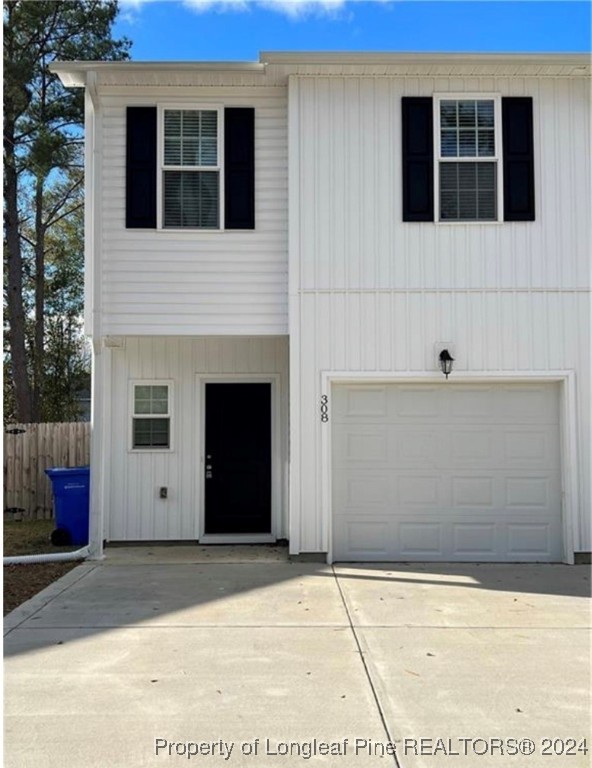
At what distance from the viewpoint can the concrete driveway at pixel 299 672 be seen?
3.31 metres

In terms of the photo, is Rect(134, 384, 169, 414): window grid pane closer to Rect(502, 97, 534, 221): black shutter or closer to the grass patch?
the grass patch

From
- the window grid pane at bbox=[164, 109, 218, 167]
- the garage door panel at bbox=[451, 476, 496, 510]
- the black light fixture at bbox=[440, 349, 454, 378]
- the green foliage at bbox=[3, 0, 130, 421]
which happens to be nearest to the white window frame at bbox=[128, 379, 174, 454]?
the window grid pane at bbox=[164, 109, 218, 167]

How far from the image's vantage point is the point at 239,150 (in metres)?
8.10

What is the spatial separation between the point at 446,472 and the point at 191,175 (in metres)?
4.64

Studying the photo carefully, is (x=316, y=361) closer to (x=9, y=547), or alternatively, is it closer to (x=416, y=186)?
(x=416, y=186)

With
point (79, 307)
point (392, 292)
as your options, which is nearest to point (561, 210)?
point (392, 292)

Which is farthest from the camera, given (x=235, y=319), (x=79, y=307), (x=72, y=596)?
(x=79, y=307)

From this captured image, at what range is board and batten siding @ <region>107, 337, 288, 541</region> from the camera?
8.61 metres

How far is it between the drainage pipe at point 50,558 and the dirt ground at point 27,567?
0.17 ft

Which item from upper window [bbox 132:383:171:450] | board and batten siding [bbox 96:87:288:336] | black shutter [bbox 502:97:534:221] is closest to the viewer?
black shutter [bbox 502:97:534:221]

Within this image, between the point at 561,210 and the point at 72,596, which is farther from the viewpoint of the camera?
the point at 561,210

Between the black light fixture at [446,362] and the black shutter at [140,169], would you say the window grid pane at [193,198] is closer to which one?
the black shutter at [140,169]

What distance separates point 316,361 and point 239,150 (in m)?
2.72

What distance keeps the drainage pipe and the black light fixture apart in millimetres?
4529
